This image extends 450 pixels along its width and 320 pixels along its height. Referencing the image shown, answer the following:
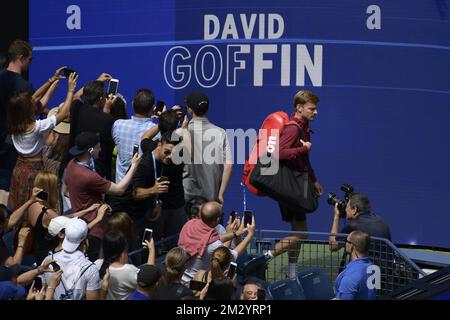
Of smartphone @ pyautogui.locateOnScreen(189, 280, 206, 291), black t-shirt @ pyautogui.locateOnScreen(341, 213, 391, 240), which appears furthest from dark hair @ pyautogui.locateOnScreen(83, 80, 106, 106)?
smartphone @ pyautogui.locateOnScreen(189, 280, 206, 291)

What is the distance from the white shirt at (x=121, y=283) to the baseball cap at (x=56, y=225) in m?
0.59

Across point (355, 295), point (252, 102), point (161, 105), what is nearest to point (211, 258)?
point (355, 295)

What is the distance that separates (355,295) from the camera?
866 centimetres

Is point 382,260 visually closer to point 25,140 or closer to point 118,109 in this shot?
point 118,109

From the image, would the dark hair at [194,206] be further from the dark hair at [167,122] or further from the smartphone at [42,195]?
the smartphone at [42,195]

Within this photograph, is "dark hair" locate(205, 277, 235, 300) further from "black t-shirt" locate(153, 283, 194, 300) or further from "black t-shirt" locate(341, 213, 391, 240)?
"black t-shirt" locate(341, 213, 391, 240)

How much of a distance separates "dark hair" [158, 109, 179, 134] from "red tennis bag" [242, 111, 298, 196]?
106 centimetres

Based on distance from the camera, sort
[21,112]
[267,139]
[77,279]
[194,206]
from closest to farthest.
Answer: [77,279], [194,206], [21,112], [267,139]

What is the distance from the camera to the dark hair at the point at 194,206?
31.1ft

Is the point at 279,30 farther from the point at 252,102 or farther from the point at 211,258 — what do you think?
the point at 211,258

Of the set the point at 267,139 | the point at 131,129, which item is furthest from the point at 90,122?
the point at 267,139

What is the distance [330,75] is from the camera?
458 inches

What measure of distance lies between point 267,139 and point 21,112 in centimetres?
220

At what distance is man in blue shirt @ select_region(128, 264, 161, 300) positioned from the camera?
793cm
